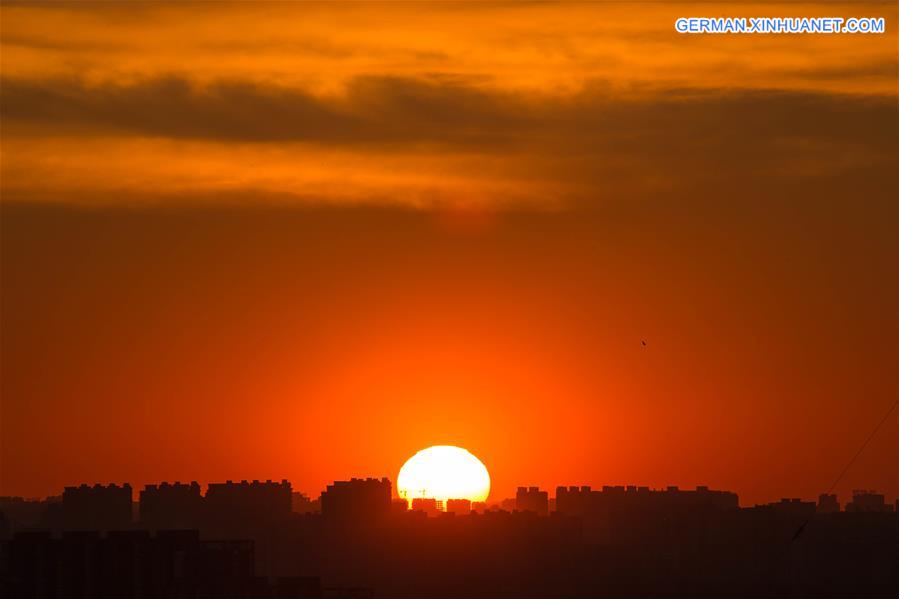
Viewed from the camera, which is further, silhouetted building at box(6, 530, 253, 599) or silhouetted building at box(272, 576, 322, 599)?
silhouetted building at box(272, 576, 322, 599)

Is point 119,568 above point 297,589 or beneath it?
above

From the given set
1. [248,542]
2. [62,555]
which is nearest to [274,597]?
[248,542]

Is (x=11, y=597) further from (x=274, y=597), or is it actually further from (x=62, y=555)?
(x=274, y=597)

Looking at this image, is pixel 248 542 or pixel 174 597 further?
pixel 248 542

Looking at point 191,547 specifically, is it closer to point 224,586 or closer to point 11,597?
point 224,586

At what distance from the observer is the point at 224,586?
12100cm

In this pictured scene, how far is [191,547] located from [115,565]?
587 cm

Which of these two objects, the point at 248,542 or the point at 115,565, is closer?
the point at 115,565

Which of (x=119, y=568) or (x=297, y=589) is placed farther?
(x=297, y=589)

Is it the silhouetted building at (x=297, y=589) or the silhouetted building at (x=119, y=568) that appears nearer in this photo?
the silhouetted building at (x=119, y=568)

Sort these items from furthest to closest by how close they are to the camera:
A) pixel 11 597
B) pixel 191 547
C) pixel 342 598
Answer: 1. pixel 342 598
2. pixel 191 547
3. pixel 11 597

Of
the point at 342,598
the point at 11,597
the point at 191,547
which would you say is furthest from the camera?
the point at 342,598

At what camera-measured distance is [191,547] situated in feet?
405

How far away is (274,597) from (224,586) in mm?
5924
